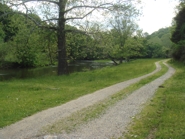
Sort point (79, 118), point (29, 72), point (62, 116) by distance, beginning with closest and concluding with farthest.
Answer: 1. point (79, 118)
2. point (62, 116)
3. point (29, 72)

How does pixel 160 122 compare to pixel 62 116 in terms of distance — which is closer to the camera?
pixel 160 122

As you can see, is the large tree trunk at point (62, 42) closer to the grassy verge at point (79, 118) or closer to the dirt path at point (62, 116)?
the dirt path at point (62, 116)

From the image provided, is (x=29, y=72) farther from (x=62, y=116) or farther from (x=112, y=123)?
(x=112, y=123)

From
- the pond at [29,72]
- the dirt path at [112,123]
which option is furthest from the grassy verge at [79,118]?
the pond at [29,72]

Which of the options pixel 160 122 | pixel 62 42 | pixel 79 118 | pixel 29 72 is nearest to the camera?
pixel 160 122

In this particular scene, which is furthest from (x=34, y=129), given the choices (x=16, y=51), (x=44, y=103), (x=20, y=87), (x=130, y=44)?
(x=130, y=44)

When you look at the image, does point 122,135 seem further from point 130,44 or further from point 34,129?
point 130,44

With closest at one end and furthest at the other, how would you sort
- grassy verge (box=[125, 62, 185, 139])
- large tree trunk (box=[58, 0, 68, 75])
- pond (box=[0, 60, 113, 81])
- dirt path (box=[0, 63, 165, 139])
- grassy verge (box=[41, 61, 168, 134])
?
grassy verge (box=[125, 62, 185, 139]) < dirt path (box=[0, 63, 165, 139]) < grassy verge (box=[41, 61, 168, 134]) < large tree trunk (box=[58, 0, 68, 75]) < pond (box=[0, 60, 113, 81])

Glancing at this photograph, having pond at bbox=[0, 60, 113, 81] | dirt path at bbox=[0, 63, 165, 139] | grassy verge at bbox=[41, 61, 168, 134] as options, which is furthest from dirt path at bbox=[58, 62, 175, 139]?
pond at bbox=[0, 60, 113, 81]

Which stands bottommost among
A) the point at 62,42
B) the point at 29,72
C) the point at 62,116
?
the point at 29,72

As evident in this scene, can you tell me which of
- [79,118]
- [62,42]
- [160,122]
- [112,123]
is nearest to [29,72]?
[62,42]

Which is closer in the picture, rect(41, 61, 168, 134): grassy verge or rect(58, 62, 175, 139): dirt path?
rect(58, 62, 175, 139): dirt path

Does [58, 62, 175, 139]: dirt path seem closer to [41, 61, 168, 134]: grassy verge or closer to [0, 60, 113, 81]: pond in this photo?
[41, 61, 168, 134]: grassy verge

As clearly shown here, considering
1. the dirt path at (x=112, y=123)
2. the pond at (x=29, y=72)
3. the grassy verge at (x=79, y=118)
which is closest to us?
the dirt path at (x=112, y=123)
